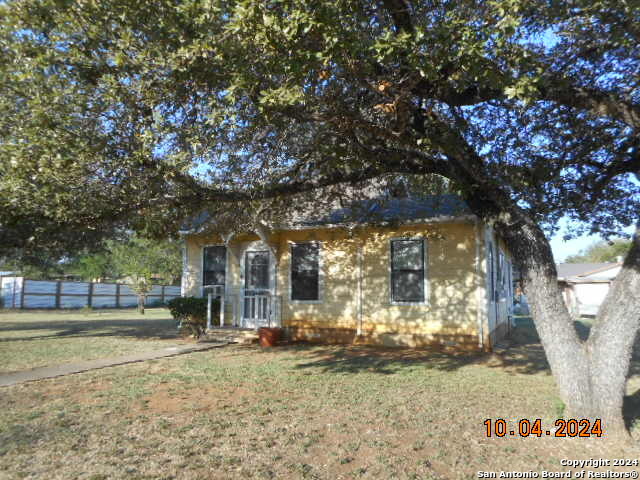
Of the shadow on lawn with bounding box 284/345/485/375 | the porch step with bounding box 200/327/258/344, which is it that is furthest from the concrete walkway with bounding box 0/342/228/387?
the shadow on lawn with bounding box 284/345/485/375

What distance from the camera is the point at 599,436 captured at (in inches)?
185

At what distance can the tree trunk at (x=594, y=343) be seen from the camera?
467 cm

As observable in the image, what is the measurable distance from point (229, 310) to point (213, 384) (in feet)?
20.8

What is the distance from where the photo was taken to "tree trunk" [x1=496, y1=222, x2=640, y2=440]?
4.67m

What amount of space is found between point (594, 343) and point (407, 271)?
256 inches

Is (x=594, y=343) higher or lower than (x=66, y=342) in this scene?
higher

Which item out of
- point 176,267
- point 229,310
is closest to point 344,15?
point 229,310

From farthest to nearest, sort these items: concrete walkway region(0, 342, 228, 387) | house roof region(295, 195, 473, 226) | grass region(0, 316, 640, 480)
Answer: house roof region(295, 195, 473, 226), concrete walkway region(0, 342, 228, 387), grass region(0, 316, 640, 480)

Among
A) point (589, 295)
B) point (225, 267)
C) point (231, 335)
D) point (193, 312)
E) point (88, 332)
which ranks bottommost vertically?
point (88, 332)

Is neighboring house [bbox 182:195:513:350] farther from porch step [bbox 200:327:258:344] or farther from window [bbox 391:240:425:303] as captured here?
porch step [bbox 200:327:258:344]

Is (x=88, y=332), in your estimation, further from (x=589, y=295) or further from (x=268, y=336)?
(x=589, y=295)

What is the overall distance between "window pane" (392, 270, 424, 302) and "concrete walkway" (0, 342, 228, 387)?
5023 mm

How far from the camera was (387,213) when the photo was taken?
38.4ft

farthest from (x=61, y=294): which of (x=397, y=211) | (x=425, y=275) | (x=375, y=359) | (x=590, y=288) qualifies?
(x=590, y=288)
